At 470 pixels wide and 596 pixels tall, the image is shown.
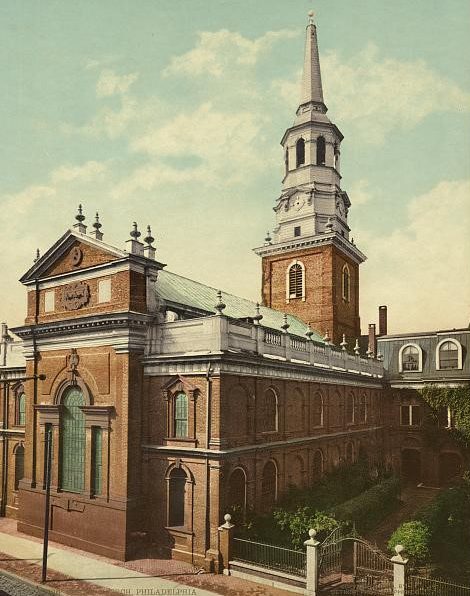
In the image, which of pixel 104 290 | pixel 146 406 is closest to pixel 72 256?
pixel 104 290

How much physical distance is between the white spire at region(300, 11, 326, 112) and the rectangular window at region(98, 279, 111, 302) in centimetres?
2423

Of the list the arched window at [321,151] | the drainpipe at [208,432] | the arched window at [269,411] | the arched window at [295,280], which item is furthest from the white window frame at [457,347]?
the drainpipe at [208,432]

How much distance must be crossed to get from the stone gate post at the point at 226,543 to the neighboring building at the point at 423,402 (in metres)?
22.0

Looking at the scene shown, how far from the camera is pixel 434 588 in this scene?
16391mm

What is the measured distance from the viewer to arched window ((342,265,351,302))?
41.3 meters

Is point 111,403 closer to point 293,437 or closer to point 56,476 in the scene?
point 56,476

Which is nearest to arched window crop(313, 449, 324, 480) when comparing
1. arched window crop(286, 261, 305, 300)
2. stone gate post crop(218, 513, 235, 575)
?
stone gate post crop(218, 513, 235, 575)

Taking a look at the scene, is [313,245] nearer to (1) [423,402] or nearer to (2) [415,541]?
(1) [423,402]

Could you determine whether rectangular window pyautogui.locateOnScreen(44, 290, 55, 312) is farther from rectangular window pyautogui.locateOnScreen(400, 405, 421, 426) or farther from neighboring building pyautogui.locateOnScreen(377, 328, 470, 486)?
rectangular window pyautogui.locateOnScreen(400, 405, 421, 426)

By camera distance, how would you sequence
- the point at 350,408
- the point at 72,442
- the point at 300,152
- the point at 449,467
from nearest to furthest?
the point at 72,442, the point at 350,408, the point at 449,467, the point at 300,152

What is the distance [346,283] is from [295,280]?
14.1 ft

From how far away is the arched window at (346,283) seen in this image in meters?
41.3

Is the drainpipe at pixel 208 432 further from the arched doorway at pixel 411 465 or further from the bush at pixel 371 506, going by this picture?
the arched doorway at pixel 411 465

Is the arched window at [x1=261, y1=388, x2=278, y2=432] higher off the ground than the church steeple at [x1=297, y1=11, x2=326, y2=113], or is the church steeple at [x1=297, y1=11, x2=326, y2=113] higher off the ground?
the church steeple at [x1=297, y1=11, x2=326, y2=113]
